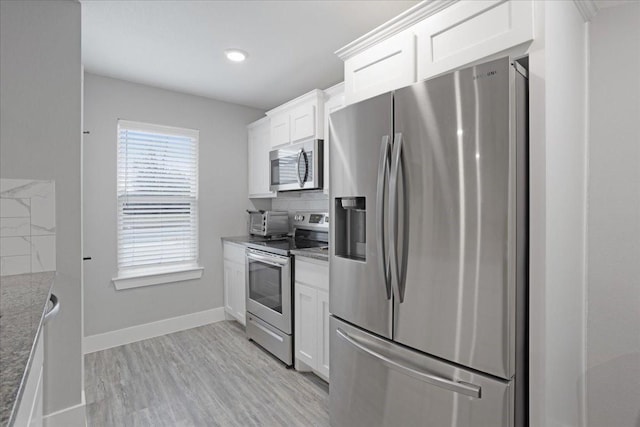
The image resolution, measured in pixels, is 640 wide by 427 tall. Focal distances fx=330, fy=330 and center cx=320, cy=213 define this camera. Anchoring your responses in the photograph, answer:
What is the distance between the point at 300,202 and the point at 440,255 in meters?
2.49

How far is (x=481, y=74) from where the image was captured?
1.23m

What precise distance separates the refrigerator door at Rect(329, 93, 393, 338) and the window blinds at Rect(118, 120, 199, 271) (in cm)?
227

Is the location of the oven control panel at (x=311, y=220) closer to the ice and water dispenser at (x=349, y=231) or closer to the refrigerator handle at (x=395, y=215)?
the ice and water dispenser at (x=349, y=231)

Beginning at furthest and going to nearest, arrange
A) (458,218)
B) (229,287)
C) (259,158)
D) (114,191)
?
(259,158), (229,287), (114,191), (458,218)

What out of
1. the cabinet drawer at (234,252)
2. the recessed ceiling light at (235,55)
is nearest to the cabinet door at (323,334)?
the cabinet drawer at (234,252)

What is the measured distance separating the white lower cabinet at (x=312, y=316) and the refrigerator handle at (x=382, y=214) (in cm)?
80

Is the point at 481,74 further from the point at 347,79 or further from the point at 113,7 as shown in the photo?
the point at 113,7

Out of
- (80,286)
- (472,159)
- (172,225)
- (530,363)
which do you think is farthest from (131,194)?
(530,363)

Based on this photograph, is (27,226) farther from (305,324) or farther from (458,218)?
(458,218)

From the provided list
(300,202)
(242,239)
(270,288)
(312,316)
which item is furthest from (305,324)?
(300,202)

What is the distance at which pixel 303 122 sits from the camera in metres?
3.00

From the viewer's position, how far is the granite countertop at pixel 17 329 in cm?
63

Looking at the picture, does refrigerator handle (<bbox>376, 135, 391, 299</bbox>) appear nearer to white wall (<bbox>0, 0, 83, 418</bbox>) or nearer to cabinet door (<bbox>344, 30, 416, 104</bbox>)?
cabinet door (<bbox>344, 30, 416, 104</bbox>)

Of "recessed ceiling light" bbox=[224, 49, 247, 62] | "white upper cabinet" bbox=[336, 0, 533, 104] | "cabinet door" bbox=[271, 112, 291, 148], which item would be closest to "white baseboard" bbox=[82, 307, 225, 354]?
"cabinet door" bbox=[271, 112, 291, 148]
